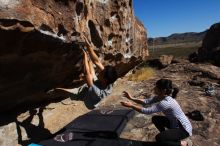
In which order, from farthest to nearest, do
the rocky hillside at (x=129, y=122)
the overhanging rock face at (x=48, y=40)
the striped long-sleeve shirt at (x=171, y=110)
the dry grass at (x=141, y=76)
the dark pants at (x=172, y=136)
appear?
the dry grass at (x=141, y=76)
the rocky hillside at (x=129, y=122)
the dark pants at (x=172, y=136)
the striped long-sleeve shirt at (x=171, y=110)
the overhanging rock face at (x=48, y=40)

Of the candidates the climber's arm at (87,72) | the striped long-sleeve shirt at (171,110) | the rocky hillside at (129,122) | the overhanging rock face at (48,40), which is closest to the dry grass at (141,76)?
the rocky hillside at (129,122)

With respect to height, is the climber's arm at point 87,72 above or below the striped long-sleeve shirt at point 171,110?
above

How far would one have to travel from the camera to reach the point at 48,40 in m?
5.17

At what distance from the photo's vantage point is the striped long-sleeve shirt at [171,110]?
502 cm

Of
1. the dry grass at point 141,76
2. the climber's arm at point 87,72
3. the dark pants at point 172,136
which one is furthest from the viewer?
the dry grass at point 141,76

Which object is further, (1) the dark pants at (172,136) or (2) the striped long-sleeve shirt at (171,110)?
(1) the dark pants at (172,136)

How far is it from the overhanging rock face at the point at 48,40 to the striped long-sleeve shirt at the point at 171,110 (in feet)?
5.38

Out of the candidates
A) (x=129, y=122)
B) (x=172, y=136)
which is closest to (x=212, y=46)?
(x=129, y=122)

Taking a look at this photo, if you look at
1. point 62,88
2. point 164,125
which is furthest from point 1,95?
point 164,125

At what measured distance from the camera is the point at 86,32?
6309mm

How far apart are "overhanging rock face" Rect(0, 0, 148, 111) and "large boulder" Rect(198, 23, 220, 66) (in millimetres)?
9963

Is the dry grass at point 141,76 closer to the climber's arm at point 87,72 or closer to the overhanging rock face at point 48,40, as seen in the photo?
the overhanging rock face at point 48,40

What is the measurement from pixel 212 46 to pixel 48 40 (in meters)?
16.0

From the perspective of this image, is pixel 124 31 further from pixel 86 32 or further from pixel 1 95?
pixel 1 95
